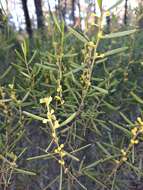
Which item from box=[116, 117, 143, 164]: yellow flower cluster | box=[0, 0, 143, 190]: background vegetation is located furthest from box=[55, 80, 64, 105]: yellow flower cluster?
box=[116, 117, 143, 164]: yellow flower cluster

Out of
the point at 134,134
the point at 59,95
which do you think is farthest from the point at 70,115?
the point at 134,134

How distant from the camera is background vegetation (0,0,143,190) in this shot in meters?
1.04

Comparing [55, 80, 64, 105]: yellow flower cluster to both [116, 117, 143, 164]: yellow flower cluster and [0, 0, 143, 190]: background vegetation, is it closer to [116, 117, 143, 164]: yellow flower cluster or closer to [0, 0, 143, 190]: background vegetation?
[0, 0, 143, 190]: background vegetation

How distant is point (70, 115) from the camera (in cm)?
107

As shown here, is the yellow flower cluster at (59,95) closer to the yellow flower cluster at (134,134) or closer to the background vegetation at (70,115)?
the background vegetation at (70,115)

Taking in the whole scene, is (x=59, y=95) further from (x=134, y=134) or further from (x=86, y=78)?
(x=134, y=134)

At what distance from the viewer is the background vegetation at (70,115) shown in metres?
1.04

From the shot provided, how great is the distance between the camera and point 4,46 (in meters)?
1.35

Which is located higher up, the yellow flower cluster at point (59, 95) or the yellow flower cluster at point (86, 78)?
the yellow flower cluster at point (86, 78)

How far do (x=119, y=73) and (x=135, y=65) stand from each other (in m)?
0.11

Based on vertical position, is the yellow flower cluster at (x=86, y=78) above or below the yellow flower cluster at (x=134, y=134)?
above

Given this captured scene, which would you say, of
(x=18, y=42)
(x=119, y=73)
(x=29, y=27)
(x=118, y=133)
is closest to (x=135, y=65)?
(x=119, y=73)

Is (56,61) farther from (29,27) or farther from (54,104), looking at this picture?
(29,27)

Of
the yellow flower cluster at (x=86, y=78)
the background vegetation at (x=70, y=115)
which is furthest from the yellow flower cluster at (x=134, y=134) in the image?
the yellow flower cluster at (x=86, y=78)
